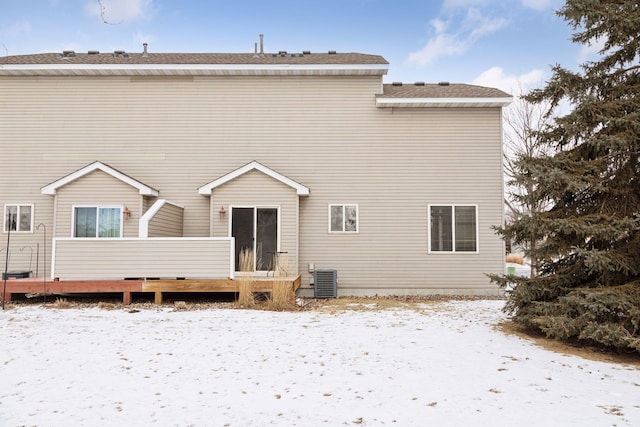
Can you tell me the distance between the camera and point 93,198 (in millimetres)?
10820

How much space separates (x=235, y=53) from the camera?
13.1m

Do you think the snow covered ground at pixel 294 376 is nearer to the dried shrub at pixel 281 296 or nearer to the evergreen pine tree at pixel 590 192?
the evergreen pine tree at pixel 590 192

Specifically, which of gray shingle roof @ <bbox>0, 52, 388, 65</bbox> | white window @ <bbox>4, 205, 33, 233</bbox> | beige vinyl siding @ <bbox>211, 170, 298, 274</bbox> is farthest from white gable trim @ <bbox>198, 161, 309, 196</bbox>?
white window @ <bbox>4, 205, 33, 233</bbox>

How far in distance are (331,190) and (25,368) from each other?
7.81 metres

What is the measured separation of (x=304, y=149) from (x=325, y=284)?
3456 mm

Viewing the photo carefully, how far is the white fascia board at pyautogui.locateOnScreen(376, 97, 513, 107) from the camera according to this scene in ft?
37.5

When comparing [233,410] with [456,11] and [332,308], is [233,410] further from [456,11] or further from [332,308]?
[456,11]

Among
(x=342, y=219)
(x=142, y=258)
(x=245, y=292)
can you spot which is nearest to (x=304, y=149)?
(x=342, y=219)

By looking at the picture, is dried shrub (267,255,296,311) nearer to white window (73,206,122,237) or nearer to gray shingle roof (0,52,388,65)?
white window (73,206,122,237)

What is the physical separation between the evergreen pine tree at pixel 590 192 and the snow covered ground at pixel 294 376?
2.23 ft

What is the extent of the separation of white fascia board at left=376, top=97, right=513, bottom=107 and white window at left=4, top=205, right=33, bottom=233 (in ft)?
30.0

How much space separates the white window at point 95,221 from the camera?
10.8 meters

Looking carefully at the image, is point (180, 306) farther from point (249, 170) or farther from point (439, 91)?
point (439, 91)

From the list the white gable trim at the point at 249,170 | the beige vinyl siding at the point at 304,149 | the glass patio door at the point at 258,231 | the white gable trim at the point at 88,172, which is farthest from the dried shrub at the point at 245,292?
the white gable trim at the point at 88,172
